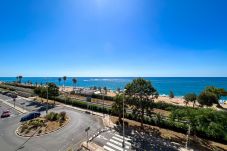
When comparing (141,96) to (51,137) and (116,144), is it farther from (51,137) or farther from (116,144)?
(51,137)

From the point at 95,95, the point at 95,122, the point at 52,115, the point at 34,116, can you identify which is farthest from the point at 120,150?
the point at 95,95

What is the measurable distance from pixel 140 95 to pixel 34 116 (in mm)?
31508

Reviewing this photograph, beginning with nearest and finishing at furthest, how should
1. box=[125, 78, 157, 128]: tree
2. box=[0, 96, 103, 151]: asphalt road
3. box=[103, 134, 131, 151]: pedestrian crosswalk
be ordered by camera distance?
box=[103, 134, 131, 151]: pedestrian crosswalk < box=[0, 96, 103, 151]: asphalt road < box=[125, 78, 157, 128]: tree

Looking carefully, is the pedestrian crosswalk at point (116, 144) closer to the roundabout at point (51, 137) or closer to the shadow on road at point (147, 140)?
the shadow on road at point (147, 140)

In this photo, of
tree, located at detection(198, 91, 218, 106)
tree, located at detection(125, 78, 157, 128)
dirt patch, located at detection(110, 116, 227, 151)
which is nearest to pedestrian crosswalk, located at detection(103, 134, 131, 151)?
dirt patch, located at detection(110, 116, 227, 151)

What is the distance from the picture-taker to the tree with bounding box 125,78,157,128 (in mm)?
30903

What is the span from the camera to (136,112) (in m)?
32.0

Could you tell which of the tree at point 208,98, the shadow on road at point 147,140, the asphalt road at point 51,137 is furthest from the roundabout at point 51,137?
the tree at point 208,98

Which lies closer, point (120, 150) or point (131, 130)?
point (120, 150)

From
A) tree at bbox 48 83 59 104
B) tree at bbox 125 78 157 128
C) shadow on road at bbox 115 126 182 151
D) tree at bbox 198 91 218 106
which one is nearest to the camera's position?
shadow on road at bbox 115 126 182 151

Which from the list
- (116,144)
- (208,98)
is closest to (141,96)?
(116,144)

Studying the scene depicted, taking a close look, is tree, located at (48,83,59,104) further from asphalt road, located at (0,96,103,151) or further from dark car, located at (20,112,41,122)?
asphalt road, located at (0,96,103,151)

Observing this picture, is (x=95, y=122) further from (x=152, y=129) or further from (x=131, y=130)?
(x=152, y=129)

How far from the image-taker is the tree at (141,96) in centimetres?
3090
